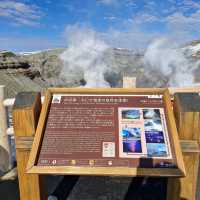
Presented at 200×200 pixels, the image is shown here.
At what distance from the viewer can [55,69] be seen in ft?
105

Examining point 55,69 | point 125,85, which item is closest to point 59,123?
point 125,85

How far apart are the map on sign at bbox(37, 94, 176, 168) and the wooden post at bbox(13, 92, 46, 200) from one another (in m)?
0.13

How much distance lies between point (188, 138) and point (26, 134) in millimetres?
1155

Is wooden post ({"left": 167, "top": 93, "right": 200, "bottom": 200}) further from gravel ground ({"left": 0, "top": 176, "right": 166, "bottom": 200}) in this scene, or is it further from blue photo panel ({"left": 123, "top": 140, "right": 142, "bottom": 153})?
gravel ground ({"left": 0, "top": 176, "right": 166, "bottom": 200})

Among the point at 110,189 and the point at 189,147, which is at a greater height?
the point at 189,147

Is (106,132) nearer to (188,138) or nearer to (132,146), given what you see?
(132,146)

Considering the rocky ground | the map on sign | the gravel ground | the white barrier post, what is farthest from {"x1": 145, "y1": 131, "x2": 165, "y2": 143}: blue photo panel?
the rocky ground

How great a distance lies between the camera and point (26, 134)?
81.2 inches

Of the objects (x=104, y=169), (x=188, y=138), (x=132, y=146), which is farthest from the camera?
(x=188, y=138)

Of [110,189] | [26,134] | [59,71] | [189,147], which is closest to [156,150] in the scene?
[189,147]

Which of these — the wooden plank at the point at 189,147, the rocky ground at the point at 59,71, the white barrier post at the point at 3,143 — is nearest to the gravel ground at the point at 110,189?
the white barrier post at the point at 3,143

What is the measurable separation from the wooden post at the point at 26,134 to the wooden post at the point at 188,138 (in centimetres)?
103

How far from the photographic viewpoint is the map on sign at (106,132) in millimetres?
1791

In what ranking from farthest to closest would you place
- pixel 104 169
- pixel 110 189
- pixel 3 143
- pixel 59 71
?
pixel 59 71 → pixel 3 143 → pixel 110 189 → pixel 104 169
